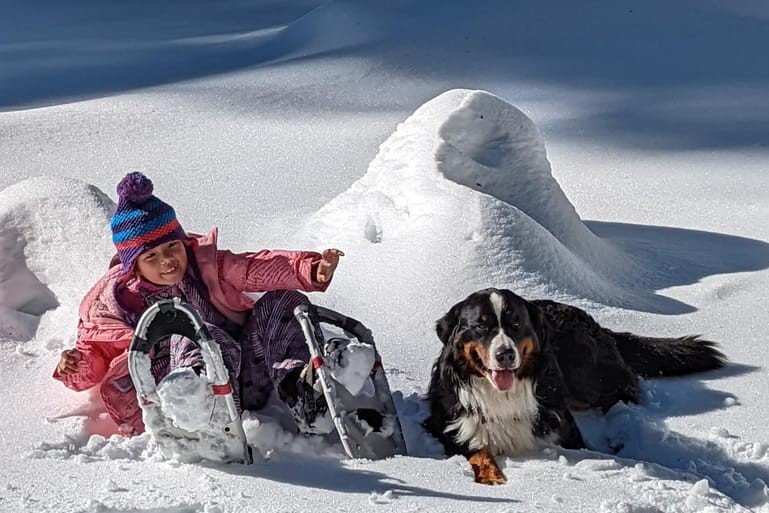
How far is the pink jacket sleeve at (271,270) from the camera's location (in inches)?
131

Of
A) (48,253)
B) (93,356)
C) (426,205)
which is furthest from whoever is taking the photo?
(426,205)

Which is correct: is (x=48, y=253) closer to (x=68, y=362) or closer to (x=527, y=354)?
(x=68, y=362)

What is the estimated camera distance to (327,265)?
3.28 m

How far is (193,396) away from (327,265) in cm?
59

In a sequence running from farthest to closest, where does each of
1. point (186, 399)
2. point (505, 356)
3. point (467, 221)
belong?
point (467, 221)
point (505, 356)
point (186, 399)

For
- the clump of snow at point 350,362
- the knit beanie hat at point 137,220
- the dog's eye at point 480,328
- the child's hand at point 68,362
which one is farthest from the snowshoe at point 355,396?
the child's hand at point 68,362

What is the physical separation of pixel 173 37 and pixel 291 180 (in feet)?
23.3

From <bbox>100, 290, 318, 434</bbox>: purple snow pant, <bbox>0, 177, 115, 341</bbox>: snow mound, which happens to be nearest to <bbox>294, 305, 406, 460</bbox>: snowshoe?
<bbox>100, 290, 318, 434</bbox>: purple snow pant

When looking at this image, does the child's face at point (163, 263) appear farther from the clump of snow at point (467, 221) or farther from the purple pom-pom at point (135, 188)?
the clump of snow at point (467, 221)

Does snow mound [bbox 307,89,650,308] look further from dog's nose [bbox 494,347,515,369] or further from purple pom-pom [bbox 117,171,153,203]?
purple pom-pom [bbox 117,171,153,203]

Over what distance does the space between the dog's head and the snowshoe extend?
10.6 inches

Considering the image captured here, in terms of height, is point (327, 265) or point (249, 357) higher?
point (327, 265)

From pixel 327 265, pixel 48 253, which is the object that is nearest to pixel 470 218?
pixel 327 265

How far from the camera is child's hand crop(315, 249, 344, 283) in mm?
3273
